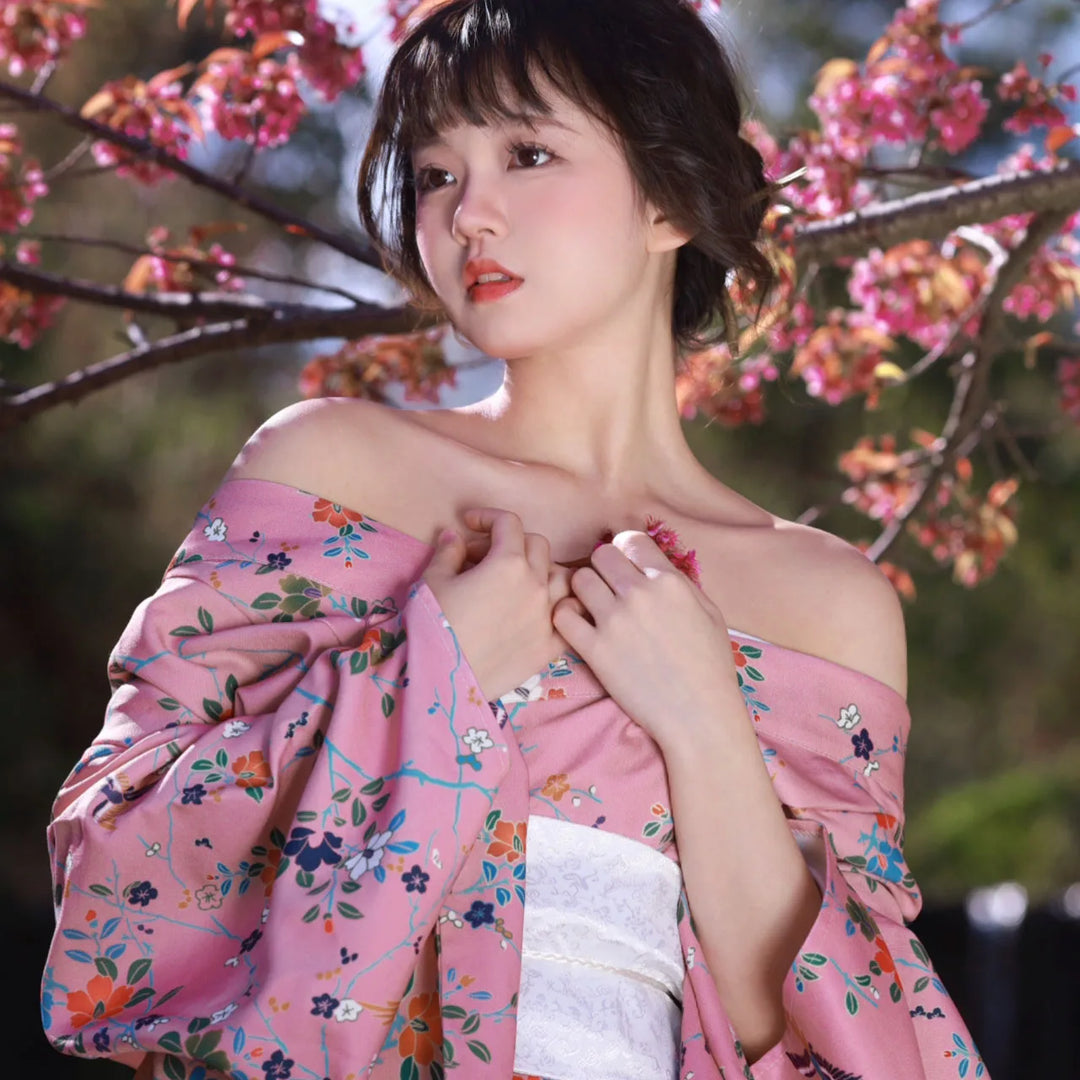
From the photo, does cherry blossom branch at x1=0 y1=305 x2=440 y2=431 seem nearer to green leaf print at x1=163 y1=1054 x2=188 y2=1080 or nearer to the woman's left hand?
the woman's left hand

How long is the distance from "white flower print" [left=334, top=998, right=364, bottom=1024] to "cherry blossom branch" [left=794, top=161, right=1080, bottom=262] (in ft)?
4.08

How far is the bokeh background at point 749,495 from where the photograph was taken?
382 cm

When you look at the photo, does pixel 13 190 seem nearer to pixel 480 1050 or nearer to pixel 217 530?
pixel 217 530

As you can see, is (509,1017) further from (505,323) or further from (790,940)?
(505,323)

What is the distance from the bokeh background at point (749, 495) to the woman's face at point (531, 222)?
2749 millimetres

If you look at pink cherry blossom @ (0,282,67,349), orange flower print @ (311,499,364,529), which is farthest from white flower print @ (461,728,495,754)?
pink cherry blossom @ (0,282,67,349)

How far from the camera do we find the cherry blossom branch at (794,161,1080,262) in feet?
6.00

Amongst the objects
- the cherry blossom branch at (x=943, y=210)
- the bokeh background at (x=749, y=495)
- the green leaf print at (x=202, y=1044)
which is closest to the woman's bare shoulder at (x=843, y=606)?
the green leaf print at (x=202, y=1044)

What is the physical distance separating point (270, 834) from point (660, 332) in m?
0.61

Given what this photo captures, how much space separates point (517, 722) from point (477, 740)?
0.09 metres

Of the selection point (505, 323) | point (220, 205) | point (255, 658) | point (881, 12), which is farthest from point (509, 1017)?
point (881, 12)

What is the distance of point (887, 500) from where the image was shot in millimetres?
2682

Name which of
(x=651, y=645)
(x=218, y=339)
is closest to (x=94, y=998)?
(x=651, y=645)

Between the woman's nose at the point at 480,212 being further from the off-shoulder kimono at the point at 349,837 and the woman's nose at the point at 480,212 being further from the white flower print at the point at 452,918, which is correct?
the white flower print at the point at 452,918
